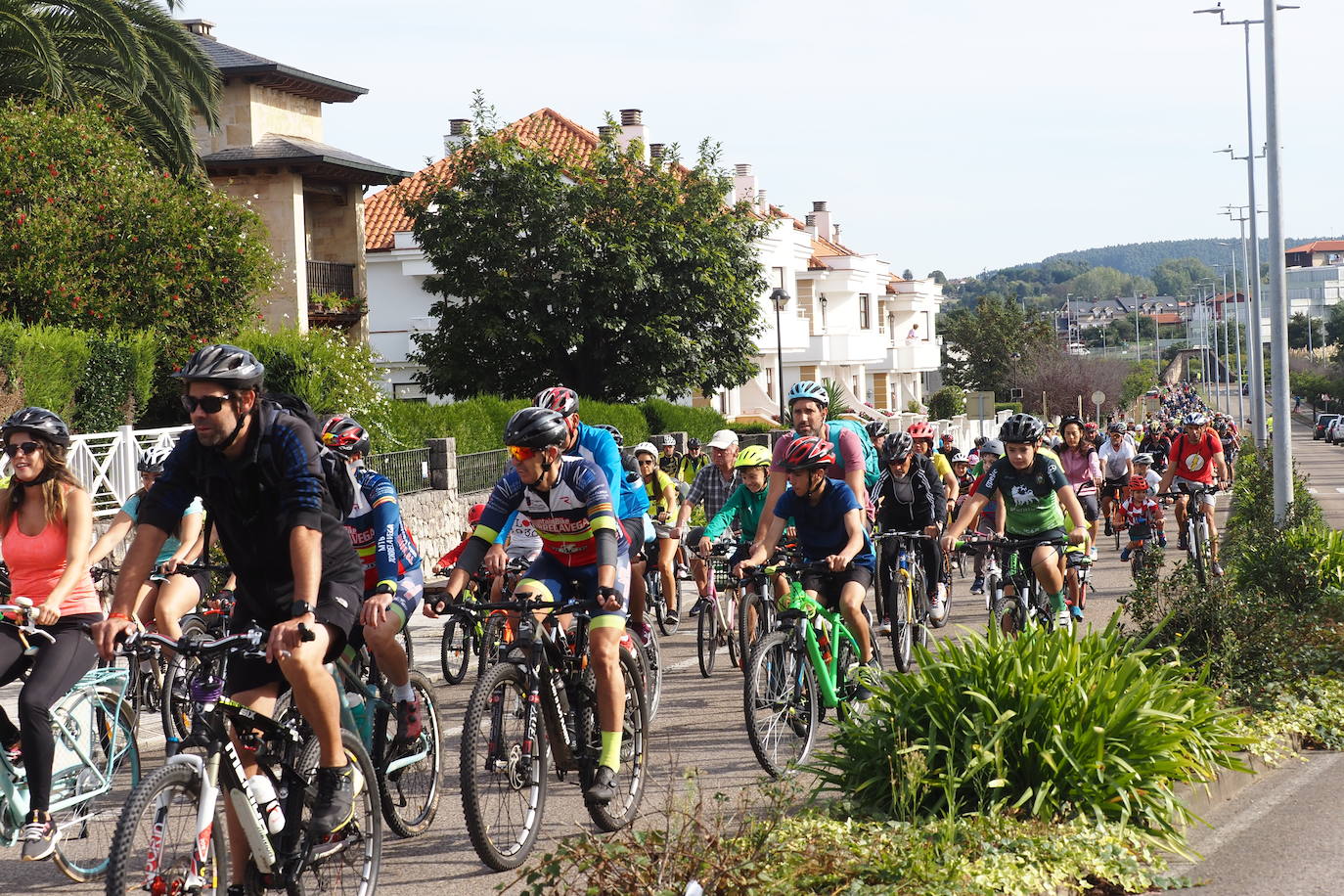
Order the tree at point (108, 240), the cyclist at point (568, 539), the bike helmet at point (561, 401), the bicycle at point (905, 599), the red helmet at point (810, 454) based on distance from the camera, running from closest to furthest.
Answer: the cyclist at point (568, 539) → the red helmet at point (810, 454) → the bike helmet at point (561, 401) → the bicycle at point (905, 599) → the tree at point (108, 240)

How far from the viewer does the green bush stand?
6.30 meters

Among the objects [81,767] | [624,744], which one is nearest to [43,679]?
[81,767]

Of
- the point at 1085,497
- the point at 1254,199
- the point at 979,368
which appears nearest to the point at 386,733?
the point at 1085,497

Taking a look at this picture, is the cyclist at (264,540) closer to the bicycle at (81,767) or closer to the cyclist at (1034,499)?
the bicycle at (81,767)

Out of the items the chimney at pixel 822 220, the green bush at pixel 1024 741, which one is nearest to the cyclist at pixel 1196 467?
the green bush at pixel 1024 741

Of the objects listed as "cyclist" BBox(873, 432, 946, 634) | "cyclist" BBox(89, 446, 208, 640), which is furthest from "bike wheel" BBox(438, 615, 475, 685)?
"cyclist" BBox(873, 432, 946, 634)

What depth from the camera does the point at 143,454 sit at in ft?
54.6

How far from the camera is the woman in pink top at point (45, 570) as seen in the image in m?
6.10

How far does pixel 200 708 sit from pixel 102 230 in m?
20.2

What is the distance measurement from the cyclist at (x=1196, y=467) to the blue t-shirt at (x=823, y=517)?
981 centimetres

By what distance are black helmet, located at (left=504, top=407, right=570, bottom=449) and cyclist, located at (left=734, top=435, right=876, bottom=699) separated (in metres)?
1.85

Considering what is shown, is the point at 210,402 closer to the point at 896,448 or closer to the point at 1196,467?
the point at 896,448

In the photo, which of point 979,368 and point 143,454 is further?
point 979,368

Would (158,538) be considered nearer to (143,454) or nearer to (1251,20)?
(143,454)
